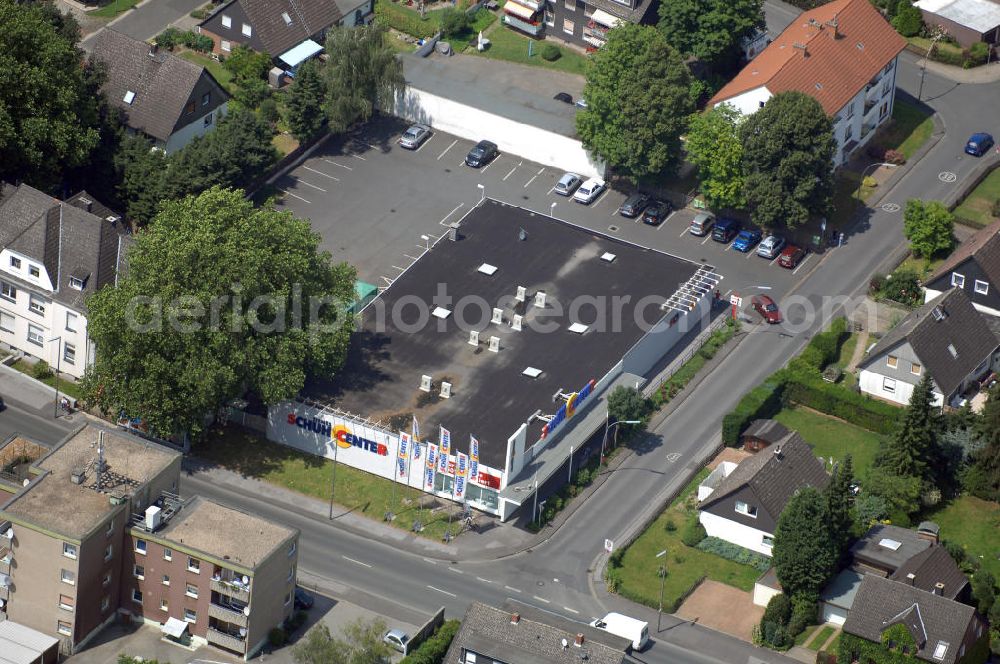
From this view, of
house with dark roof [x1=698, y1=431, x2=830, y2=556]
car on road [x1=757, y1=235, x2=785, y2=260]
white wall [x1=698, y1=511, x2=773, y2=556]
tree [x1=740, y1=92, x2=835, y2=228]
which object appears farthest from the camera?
car on road [x1=757, y1=235, x2=785, y2=260]

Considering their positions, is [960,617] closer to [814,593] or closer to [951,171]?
[814,593]

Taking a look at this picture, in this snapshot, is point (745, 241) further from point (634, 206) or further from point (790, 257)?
point (634, 206)

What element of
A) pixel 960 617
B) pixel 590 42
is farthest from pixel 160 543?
pixel 590 42

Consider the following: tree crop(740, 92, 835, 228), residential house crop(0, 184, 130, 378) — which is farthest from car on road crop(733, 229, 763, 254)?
residential house crop(0, 184, 130, 378)

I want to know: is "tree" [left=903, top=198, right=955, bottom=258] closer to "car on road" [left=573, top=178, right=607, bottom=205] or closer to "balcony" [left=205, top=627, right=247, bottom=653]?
"car on road" [left=573, top=178, right=607, bottom=205]

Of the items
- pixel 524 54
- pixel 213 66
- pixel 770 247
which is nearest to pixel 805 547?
pixel 770 247

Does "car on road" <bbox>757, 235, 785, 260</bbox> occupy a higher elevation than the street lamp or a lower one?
higher

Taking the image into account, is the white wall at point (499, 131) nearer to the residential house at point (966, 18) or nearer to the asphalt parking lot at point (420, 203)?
the asphalt parking lot at point (420, 203)

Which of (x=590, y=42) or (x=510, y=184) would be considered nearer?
(x=510, y=184)
